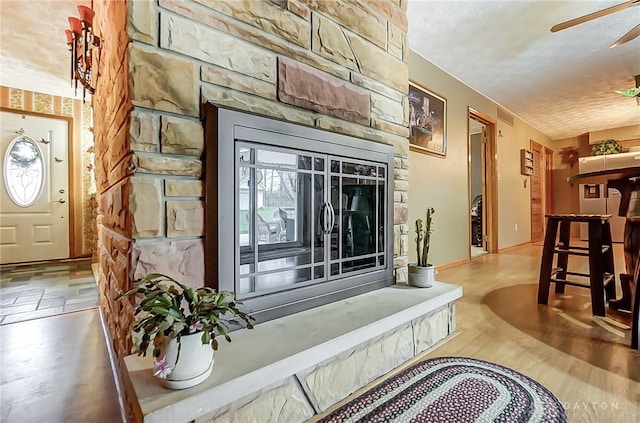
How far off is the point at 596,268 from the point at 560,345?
0.70m

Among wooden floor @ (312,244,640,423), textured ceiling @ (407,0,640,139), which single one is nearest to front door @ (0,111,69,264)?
textured ceiling @ (407,0,640,139)

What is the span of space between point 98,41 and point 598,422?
9.57ft

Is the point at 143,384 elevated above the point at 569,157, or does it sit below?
below

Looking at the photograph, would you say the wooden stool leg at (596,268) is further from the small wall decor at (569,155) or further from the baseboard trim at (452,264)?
the small wall decor at (569,155)

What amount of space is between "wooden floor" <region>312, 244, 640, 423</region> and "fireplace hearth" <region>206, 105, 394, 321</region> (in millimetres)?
624

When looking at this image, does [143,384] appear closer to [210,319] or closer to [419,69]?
[210,319]

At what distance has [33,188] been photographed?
14.4 feet

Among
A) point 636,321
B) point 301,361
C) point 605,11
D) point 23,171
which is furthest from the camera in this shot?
point 23,171

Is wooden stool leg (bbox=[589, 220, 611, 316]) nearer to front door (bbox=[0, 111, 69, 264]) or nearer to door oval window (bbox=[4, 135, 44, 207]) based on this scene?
front door (bbox=[0, 111, 69, 264])

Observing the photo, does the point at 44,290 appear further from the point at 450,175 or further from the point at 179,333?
the point at 450,175

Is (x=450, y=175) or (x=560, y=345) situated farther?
(x=450, y=175)

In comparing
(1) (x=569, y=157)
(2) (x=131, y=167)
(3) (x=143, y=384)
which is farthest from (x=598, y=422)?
(1) (x=569, y=157)

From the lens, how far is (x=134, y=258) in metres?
0.96

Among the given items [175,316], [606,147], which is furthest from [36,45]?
[606,147]
